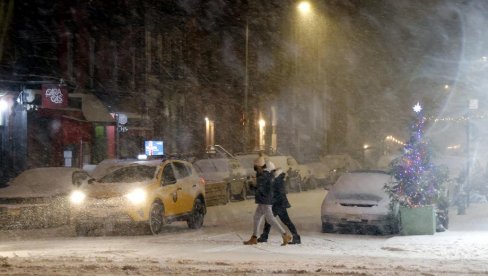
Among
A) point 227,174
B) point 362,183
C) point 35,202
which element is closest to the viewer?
point 35,202

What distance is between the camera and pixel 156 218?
604 inches

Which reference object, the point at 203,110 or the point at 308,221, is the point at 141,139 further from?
the point at 308,221

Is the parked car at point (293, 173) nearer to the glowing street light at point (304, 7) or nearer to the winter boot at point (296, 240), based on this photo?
the glowing street light at point (304, 7)

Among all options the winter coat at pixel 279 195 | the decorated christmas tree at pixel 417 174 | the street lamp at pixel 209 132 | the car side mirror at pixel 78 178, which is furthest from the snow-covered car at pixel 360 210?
the street lamp at pixel 209 132

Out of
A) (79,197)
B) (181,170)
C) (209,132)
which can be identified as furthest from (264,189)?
(209,132)

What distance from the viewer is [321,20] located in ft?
117

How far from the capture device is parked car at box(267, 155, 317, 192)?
32.7 meters

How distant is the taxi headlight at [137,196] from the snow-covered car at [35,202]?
3.14 meters

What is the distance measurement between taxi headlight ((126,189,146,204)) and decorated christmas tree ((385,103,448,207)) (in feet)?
17.6

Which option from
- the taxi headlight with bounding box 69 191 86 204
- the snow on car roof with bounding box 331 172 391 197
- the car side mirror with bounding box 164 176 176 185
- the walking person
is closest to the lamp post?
the car side mirror with bounding box 164 176 176 185

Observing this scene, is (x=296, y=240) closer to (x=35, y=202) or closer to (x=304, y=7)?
(x=35, y=202)

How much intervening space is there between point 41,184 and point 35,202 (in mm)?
942

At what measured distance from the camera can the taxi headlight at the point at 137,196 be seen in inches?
580

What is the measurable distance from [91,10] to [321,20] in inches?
450
